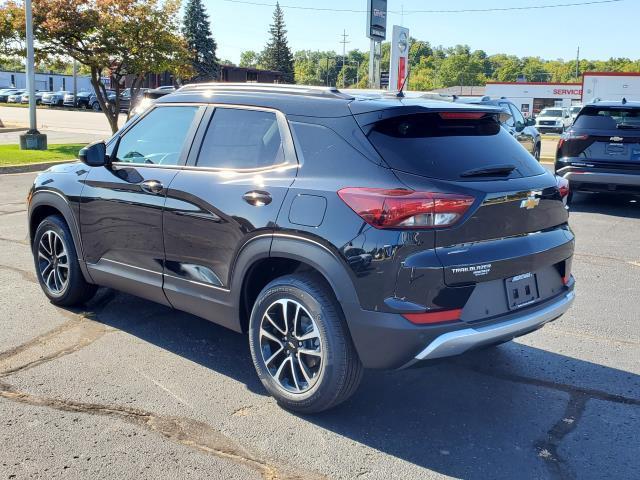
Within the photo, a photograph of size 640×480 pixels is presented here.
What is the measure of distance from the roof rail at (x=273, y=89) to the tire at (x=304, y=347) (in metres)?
1.07

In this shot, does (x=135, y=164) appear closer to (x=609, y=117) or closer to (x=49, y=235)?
(x=49, y=235)

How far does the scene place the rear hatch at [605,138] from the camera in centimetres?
1003

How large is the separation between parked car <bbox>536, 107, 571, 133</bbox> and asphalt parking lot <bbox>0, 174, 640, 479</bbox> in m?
39.4

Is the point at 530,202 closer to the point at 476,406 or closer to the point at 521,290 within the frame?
the point at 521,290

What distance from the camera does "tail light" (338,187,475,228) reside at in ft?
10.7

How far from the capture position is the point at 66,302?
538cm

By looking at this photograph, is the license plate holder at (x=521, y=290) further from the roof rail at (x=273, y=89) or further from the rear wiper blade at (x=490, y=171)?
the roof rail at (x=273, y=89)

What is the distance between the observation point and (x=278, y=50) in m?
103

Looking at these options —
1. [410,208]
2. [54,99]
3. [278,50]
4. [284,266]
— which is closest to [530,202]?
[410,208]

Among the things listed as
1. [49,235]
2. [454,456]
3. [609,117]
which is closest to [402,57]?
[609,117]

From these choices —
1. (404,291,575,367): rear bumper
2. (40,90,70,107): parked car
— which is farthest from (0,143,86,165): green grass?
(40,90,70,107): parked car

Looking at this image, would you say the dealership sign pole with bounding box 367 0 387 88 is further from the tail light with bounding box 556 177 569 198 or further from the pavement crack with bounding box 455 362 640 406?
the pavement crack with bounding box 455 362 640 406

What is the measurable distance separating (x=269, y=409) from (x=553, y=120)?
148 feet

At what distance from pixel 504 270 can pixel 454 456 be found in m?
0.99
